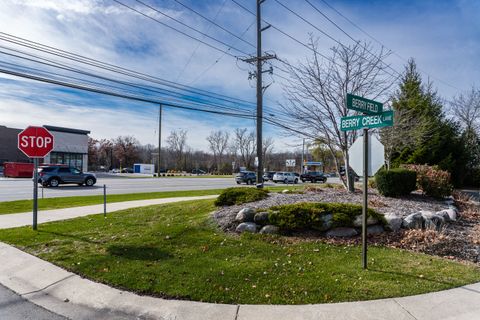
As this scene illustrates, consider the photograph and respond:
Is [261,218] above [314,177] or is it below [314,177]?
above

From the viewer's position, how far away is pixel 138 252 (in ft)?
20.6

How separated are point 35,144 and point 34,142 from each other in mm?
58

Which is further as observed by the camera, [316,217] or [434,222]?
[434,222]

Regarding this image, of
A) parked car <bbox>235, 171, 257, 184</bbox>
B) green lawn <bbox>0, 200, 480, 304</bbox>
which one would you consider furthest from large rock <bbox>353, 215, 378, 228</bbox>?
parked car <bbox>235, 171, 257, 184</bbox>

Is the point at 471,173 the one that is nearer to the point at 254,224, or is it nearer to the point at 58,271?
the point at 254,224

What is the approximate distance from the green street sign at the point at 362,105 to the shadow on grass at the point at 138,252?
409 centimetres

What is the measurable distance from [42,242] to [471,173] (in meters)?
33.4

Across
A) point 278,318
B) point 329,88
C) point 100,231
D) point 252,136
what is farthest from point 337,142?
point 252,136

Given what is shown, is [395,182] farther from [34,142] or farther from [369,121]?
[34,142]

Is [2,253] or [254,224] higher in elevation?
[254,224]

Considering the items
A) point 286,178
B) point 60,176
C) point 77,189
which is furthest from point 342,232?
point 286,178

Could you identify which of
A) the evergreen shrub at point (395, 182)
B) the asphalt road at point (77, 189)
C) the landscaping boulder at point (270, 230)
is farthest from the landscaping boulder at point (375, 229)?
the asphalt road at point (77, 189)

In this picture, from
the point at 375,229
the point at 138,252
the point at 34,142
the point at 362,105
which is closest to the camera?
the point at 362,105

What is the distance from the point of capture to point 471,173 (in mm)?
29250
